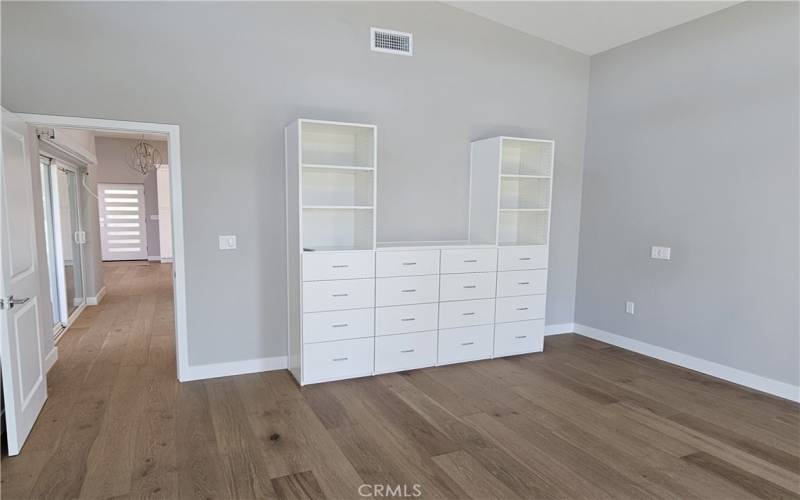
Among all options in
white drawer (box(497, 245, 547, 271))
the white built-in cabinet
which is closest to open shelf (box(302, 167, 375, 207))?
the white built-in cabinet

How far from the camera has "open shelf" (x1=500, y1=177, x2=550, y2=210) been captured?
4.63 m

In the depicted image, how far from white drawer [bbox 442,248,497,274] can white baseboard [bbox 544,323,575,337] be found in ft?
4.62

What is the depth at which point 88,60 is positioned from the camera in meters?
3.23

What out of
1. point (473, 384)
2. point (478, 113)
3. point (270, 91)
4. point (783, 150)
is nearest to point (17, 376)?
point (270, 91)

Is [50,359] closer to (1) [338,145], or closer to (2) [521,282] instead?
(1) [338,145]

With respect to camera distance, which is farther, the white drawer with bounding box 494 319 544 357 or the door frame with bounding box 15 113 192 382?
the white drawer with bounding box 494 319 544 357

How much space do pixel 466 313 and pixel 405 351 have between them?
699mm

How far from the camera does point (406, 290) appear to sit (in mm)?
3908

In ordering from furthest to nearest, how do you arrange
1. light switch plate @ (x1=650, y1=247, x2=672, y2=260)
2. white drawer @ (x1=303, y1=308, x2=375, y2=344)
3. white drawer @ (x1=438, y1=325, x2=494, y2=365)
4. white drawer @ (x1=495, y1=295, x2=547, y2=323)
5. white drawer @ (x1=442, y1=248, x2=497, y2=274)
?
white drawer @ (x1=495, y1=295, x2=547, y2=323)
light switch plate @ (x1=650, y1=247, x2=672, y2=260)
white drawer @ (x1=438, y1=325, x2=494, y2=365)
white drawer @ (x1=442, y1=248, x2=497, y2=274)
white drawer @ (x1=303, y1=308, x2=375, y2=344)

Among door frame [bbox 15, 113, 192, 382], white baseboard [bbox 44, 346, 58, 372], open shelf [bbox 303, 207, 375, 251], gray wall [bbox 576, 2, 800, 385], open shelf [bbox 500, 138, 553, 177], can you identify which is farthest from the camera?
open shelf [bbox 500, 138, 553, 177]

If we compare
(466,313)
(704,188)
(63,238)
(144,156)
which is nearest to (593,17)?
(704,188)

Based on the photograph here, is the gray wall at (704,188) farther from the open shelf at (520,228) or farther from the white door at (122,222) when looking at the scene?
the white door at (122,222)

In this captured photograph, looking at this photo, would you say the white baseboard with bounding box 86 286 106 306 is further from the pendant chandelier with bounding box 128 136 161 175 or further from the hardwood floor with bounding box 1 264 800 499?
the hardwood floor with bounding box 1 264 800 499

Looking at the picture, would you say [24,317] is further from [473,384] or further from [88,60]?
[473,384]
